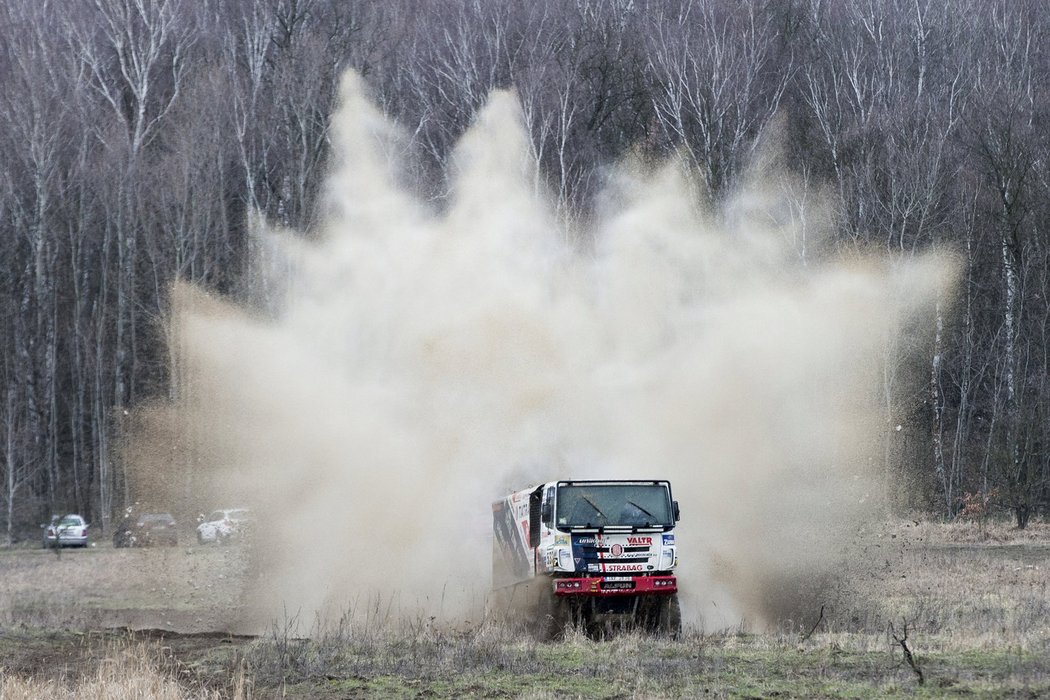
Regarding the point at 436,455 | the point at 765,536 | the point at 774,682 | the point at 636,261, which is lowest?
the point at 774,682

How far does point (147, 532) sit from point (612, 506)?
3195cm

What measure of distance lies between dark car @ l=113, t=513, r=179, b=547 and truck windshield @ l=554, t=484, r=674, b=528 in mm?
29273

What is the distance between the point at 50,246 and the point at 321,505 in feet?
123

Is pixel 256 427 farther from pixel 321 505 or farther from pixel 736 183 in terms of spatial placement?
pixel 736 183

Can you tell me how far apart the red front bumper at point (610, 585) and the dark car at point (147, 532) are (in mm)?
29485

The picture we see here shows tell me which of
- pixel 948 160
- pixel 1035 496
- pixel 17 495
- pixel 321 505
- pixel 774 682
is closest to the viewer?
pixel 774 682

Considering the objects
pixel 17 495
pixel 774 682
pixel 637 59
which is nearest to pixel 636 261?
pixel 774 682

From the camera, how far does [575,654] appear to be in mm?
19266

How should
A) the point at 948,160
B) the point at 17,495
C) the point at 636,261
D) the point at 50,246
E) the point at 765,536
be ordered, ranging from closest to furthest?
the point at 765,536
the point at 636,261
the point at 948,160
the point at 17,495
the point at 50,246

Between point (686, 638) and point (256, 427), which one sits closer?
point (686, 638)

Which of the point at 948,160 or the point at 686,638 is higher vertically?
the point at 948,160

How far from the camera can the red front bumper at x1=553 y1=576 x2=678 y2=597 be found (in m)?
21.9

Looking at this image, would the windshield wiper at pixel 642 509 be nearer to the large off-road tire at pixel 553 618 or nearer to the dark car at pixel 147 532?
the large off-road tire at pixel 553 618

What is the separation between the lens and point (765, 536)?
1175 inches
